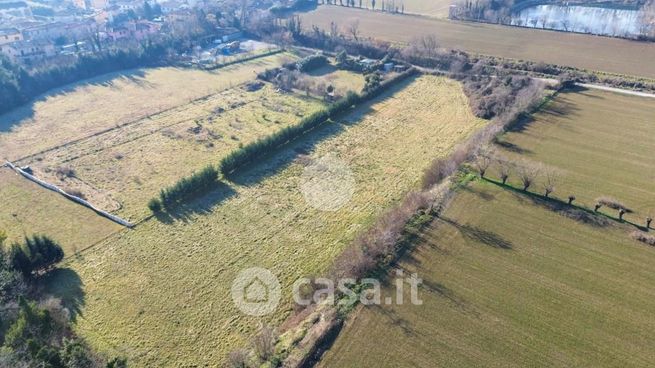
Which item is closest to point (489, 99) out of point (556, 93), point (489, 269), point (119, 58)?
point (556, 93)

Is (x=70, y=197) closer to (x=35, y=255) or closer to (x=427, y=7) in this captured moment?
(x=35, y=255)

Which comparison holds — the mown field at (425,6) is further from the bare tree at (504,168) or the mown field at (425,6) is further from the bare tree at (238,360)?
the bare tree at (238,360)

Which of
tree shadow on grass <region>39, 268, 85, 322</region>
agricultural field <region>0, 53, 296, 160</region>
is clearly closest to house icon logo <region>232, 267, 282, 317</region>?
tree shadow on grass <region>39, 268, 85, 322</region>

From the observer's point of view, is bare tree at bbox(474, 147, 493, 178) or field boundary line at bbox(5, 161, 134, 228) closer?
field boundary line at bbox(5, 161, 134, 228)

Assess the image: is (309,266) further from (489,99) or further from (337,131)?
(489,99)

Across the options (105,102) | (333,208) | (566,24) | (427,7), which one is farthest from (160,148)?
(566,24)

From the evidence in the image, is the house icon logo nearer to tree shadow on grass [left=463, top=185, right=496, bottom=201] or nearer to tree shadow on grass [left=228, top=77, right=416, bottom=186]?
tree shadow on grass [left=228, top=77, right=416, bottom=186]
